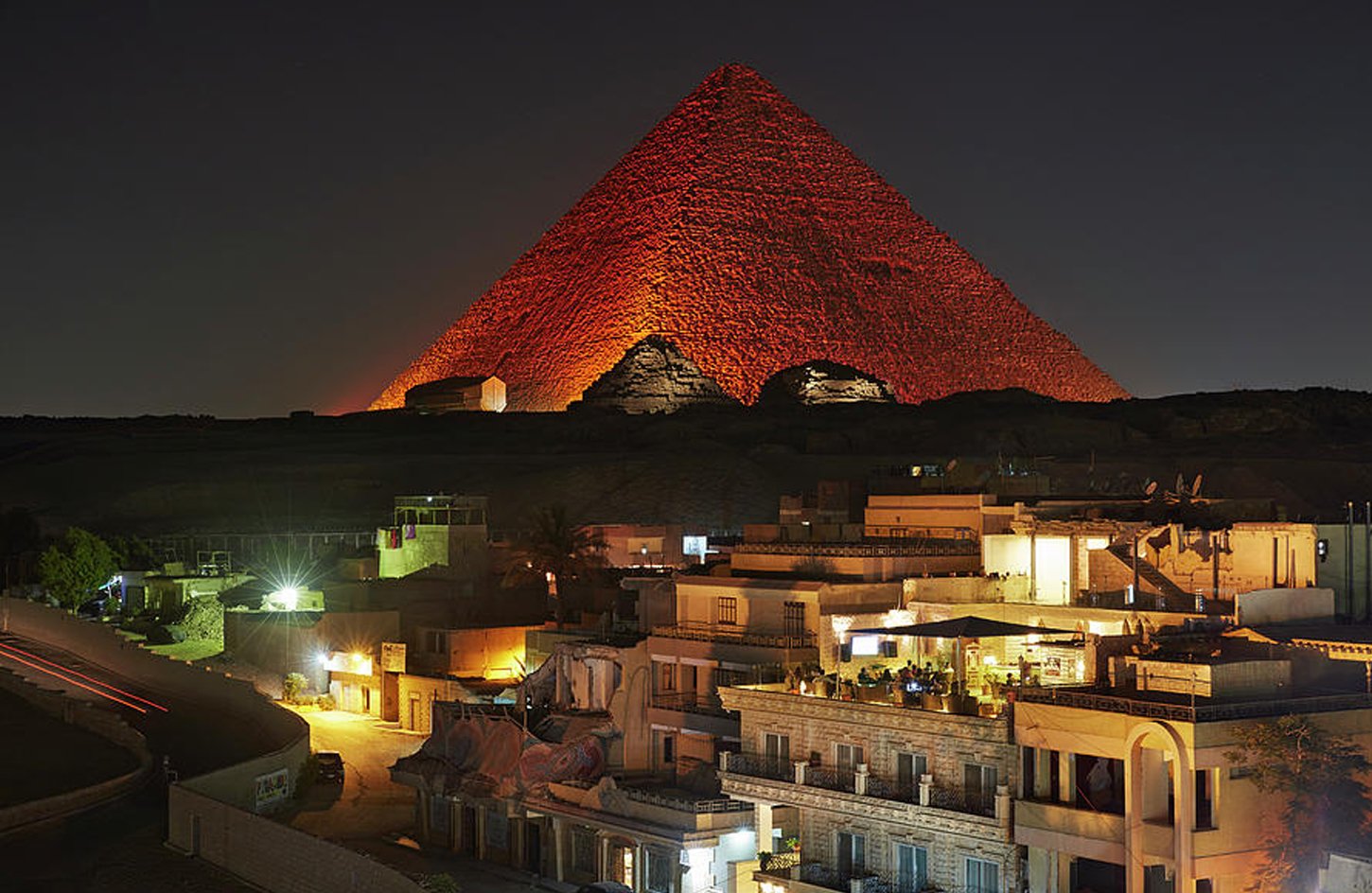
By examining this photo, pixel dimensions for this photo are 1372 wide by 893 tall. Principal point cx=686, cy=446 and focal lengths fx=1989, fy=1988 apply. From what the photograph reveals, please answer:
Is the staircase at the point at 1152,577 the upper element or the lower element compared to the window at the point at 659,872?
upper

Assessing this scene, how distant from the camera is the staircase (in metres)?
28.8

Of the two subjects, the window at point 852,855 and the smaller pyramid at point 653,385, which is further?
the smaller pyramid at point 653,385

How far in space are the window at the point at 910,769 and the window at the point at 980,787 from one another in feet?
2.30

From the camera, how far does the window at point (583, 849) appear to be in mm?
28391

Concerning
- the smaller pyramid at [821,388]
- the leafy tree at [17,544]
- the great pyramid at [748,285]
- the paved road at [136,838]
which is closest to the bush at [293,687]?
the paved road at [136,838]

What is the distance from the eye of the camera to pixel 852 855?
24266 millimetres

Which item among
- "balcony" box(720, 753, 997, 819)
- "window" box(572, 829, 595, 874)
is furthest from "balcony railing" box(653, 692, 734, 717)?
"balcony" box(720, 753, 997, 819)

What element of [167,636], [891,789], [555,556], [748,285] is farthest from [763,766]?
[748,285]

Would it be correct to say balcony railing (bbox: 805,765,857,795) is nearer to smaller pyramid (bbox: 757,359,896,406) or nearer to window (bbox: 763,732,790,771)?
window (bbox: 763,732,790,771)

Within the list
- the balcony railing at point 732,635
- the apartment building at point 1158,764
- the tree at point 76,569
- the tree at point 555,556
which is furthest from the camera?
the tree at point 76,569

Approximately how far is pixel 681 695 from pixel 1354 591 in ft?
34.0

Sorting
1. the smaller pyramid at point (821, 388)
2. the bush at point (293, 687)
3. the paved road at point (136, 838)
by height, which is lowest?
the paved road at point (136, 838)

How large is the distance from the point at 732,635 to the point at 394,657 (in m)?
13.5

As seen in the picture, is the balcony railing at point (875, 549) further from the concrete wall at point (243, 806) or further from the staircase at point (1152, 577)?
the concrete wall at point (243, 806)
